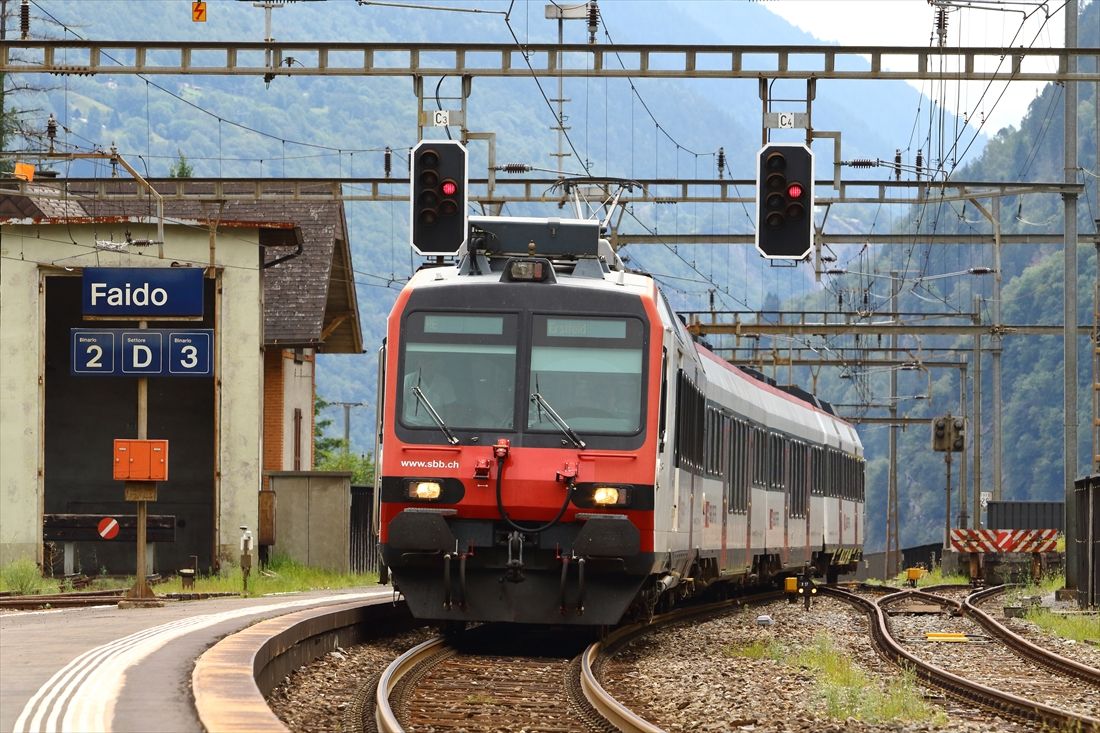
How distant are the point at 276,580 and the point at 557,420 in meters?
15.6

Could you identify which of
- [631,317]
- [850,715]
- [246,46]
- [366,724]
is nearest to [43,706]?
[366,724]

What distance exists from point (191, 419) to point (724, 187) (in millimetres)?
12367

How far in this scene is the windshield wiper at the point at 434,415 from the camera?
15.1m

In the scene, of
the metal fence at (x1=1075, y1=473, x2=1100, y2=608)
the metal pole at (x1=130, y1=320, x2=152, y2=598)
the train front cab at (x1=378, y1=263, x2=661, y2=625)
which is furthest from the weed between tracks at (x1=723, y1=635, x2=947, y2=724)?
the metal fence at (x1=1075, y1=473, x2=1100, y2=608)

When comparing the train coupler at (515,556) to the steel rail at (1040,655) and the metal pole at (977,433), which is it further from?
the metal pole at (977,433)

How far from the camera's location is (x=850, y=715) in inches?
454

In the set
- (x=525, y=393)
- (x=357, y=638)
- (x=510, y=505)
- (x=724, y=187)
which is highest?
(x=724, y=187)

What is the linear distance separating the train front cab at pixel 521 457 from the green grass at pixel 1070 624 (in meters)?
6.91

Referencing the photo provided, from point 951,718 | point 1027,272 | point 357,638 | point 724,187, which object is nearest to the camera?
point 951,718

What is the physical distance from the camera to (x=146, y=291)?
23.0 meters

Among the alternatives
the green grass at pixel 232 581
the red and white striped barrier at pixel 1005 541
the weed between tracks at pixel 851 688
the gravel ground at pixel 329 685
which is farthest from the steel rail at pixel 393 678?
the red and white striped barrier at pixel 1005 541

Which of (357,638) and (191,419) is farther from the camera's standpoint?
(191,419)

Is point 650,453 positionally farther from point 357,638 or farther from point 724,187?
point 724,187

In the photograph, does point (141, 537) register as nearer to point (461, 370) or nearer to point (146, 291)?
point (146, 291)
